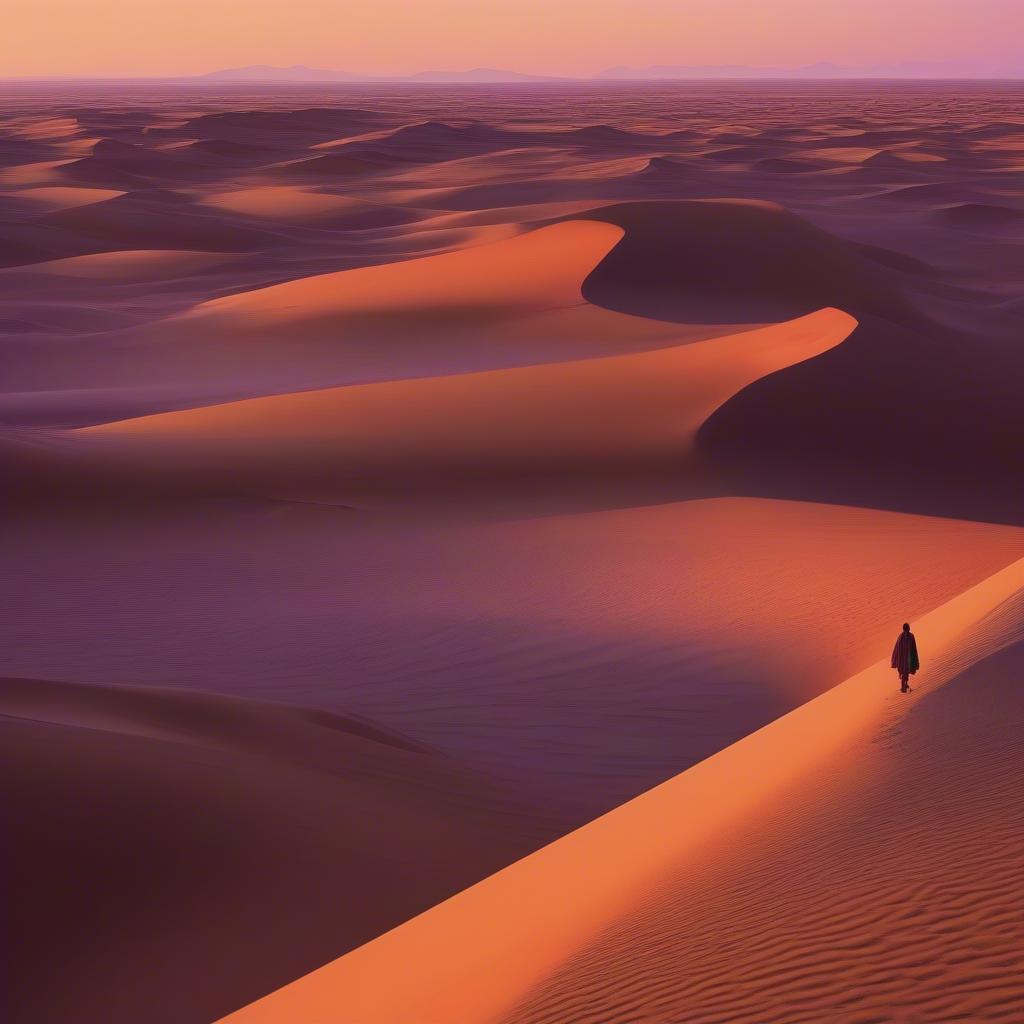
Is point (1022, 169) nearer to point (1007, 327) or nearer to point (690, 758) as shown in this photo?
point (1007, 327)

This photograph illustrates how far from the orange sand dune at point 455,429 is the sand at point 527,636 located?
7 cm

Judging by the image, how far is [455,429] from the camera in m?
16.0

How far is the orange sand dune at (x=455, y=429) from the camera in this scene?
15008 millimetres

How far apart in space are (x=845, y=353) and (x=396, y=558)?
7.32 m

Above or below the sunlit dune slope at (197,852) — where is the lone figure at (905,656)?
above

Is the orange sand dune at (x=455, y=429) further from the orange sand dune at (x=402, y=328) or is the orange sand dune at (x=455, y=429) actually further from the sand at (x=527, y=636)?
the orange sand dune at (x=402, y=328)

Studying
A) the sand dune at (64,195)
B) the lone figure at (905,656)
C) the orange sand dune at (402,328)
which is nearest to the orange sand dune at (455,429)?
the orange sand dune at (402,328)

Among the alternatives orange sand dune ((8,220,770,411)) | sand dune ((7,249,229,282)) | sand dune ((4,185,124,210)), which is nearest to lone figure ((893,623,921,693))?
orange sand dune ((8,220,770,411))

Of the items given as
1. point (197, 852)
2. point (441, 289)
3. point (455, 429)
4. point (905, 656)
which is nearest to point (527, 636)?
point (905, 656)

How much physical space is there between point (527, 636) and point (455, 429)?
5.78m

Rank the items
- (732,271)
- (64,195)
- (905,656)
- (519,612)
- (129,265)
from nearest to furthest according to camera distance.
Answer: (905,656) → (519,612) → (732,271) → (129,265) → (64,195)

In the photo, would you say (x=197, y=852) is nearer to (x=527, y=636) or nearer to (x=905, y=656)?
(x=905, y=656)

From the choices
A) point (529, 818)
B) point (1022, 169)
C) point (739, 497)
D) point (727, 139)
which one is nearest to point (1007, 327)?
point (739, 497)

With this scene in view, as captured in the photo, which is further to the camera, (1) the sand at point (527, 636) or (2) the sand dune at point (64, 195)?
(2) the sand dune at point (64, 195)
